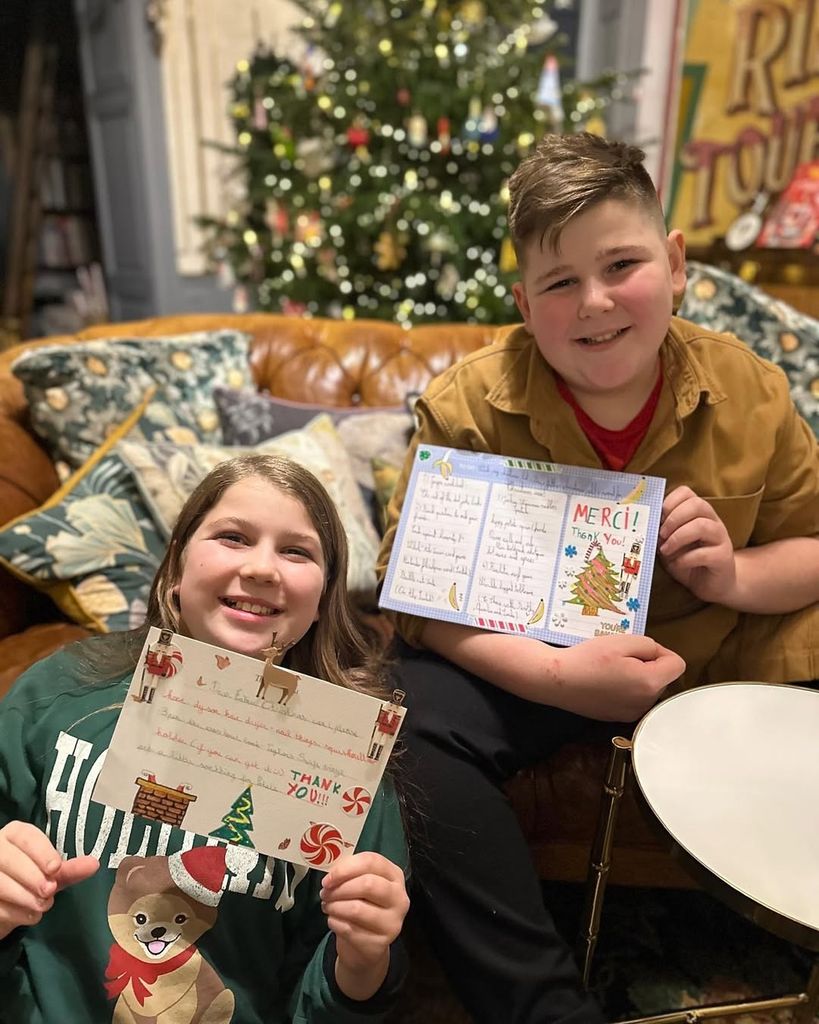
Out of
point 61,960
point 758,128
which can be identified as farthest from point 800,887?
point 758,128

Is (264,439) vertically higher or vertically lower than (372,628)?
higher

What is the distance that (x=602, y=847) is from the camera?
982 millimetres

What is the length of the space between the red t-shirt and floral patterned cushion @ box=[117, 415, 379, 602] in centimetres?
50

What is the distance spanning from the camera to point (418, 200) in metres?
2.80

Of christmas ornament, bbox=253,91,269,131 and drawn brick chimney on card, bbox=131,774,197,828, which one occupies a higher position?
christmas ornament, bbox=253,91,269,131

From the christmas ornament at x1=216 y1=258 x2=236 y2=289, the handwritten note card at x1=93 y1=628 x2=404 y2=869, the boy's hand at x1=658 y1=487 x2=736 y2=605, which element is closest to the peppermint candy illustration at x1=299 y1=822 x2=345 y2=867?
the handwritten note card at x1=93 y1=628 x2=404 y2=869

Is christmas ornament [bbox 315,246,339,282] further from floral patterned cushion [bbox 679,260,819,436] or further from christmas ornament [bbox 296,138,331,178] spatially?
floral patterned cushion [bbox 679,260,819,436]

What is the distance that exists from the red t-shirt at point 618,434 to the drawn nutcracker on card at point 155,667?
0.65 metres

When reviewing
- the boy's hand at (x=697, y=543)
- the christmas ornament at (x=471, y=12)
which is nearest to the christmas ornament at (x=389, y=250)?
the christmas ornament at (x=471, y=12)

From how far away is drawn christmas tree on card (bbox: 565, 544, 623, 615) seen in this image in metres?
0.98

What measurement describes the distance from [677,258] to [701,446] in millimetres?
262

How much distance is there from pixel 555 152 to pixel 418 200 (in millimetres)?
1968

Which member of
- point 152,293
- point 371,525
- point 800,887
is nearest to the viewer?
point 800,887

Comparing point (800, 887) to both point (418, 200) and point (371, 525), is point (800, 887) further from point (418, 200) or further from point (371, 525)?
point (418, 200)
